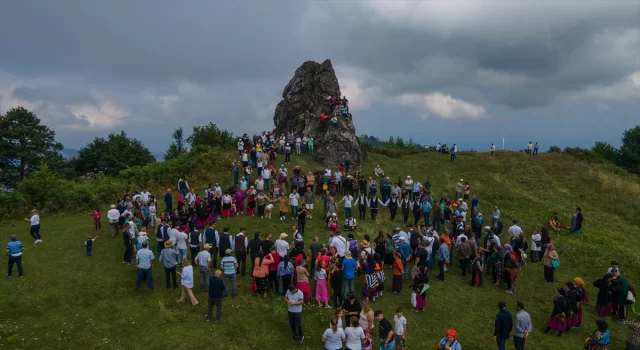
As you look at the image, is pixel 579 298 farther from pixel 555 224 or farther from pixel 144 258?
A: pixel 144 258

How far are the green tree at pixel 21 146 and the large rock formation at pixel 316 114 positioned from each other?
99.9ft

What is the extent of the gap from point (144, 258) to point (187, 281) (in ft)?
7.35

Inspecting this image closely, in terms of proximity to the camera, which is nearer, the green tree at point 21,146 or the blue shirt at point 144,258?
the blue shirt at point 144,258

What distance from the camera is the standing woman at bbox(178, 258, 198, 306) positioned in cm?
1274

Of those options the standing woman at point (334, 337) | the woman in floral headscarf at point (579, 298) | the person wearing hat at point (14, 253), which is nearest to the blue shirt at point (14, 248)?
the person wearing hat at point (14, 253)

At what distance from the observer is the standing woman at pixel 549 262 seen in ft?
56.3

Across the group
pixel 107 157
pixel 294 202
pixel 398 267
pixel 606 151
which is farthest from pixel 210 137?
pixel 606 151

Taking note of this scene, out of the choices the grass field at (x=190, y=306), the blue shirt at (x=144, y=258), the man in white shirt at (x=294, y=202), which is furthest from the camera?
the man in white shirt at (x=294, y=202)

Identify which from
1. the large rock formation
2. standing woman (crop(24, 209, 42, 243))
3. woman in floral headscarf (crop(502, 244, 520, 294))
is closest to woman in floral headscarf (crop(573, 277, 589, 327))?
woman in floral headscarf (crop(502, 244, 520, 294))

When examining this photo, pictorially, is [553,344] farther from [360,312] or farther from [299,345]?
[299,345]

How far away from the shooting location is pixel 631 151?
57.3 metres

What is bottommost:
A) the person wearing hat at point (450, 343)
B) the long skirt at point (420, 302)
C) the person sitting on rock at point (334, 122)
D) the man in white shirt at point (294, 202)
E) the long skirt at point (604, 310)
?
the long skirt at point (604, 310)

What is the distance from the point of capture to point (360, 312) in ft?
36.9

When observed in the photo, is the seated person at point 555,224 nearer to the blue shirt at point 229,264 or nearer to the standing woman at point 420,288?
the standing woman at point 420,288
